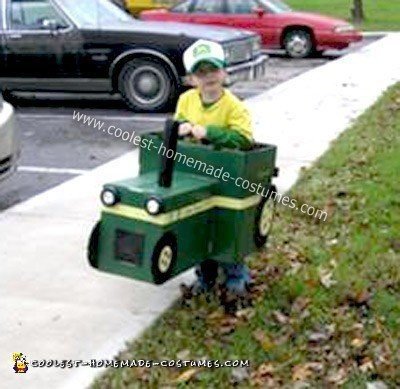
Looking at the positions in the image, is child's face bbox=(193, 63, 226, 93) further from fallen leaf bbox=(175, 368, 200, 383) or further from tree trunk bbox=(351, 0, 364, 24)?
tree trunk bbox=(351, 0, 364, 24)

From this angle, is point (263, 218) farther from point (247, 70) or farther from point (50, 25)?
point (247, 70)

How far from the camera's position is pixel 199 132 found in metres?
4.80

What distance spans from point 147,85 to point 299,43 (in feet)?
25.5

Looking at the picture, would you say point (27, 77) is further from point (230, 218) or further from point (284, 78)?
point (230, 218)

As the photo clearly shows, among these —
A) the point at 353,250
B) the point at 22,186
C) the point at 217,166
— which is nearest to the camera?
the point at 217,166

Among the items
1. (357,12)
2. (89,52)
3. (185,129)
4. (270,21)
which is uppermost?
(185,129)

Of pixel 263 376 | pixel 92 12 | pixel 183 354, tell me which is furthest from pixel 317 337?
pixel 92 12

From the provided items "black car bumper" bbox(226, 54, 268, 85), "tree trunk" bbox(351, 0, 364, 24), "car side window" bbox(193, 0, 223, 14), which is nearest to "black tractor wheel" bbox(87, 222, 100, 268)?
"black car bumper" bbox(226, 54, 268, 85)

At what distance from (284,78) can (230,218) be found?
1098 cm

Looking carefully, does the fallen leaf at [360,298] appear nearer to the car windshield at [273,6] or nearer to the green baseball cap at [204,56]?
the green baseball cap at [204,56]

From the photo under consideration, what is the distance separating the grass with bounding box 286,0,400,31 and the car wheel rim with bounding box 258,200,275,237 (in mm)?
21109

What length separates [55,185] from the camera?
802 cm

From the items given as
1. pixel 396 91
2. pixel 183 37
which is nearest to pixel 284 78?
pixel 396 91

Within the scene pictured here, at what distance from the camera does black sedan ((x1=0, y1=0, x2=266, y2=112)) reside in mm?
11664
